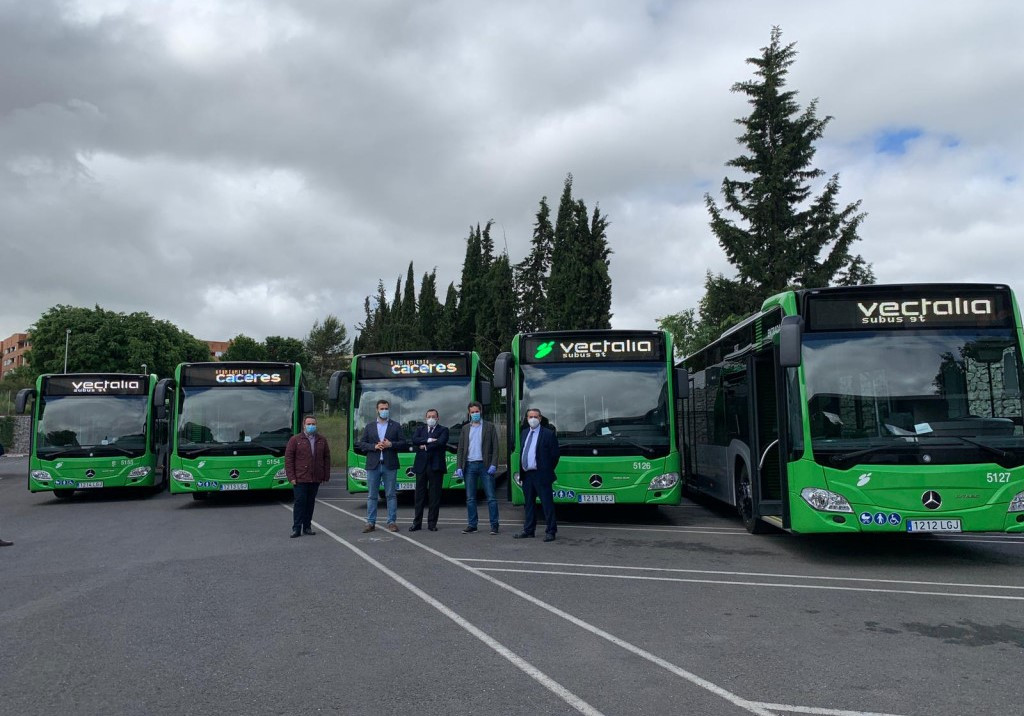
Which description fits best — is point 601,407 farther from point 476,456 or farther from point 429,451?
point 429,451

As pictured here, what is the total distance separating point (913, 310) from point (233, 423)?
41.0 ft

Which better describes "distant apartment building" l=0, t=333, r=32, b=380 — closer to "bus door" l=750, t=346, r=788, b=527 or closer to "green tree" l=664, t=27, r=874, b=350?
"green tree" l=664, t=27, r=874, b=350

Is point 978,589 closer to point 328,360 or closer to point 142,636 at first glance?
point 142,636

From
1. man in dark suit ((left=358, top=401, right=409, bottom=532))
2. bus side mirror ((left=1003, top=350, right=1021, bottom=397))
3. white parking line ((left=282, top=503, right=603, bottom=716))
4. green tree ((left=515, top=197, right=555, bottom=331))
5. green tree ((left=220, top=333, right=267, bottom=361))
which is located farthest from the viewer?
green tree ((left=220, top=333, right=267, bottom=361))

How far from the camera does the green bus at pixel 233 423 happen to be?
15680 millimetres

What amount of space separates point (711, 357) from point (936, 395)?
17.7ft

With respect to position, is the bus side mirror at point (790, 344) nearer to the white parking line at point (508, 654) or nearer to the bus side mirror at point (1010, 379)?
the bus side mirror at point (1010, 379)

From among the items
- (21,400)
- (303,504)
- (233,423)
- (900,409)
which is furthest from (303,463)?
(21,400)

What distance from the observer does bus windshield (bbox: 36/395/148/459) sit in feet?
56.8

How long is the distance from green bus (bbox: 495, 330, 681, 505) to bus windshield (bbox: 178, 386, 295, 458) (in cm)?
574

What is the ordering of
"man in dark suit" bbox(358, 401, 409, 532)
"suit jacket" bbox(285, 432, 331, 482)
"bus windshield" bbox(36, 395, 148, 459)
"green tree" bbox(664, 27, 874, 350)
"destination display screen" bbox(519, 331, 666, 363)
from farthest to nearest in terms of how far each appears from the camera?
"green tree" bbox(664, 27, 874, 350) → "bus windshield" bbox(36, 395, 148, 459) → "destination display screen" bbox(519, 331, 666, 363) → "man in dark suit" bbox(358, 401, 409, 532) → "suit jacket" bbox(285, 432, 331, 482)

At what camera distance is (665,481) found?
12016mm

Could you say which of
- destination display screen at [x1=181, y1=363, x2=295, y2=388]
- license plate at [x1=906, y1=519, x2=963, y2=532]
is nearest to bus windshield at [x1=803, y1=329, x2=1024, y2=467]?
license plate at [x1=906, y1=519, x2=963, y2=532]

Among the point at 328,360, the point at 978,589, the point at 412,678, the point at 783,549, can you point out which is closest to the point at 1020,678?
the point at 978,589
